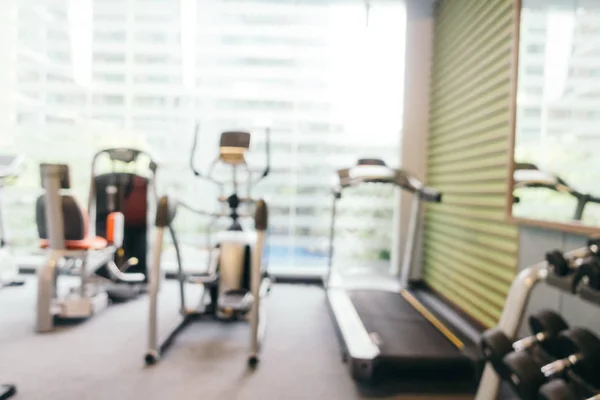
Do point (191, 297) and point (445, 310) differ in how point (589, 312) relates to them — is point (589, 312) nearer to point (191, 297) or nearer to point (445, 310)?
point (445, 310)

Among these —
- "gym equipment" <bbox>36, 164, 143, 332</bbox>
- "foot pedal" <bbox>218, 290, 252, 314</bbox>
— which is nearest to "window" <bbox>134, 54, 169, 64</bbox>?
"gym equipment" <bbox>36, 164, 143, 332</bbox>

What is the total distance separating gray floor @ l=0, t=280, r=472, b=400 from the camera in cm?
201

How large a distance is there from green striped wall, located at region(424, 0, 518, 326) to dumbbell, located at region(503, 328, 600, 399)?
1.30 m

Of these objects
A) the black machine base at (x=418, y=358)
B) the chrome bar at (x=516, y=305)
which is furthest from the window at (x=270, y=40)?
the chrome bar at (x=516, y=305)

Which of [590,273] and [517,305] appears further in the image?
[517,305]

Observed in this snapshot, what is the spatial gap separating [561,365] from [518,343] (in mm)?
158

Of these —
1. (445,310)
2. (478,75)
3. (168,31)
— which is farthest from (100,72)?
(445,310)

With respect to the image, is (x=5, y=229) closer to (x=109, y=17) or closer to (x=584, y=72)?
(x=109, y=17)

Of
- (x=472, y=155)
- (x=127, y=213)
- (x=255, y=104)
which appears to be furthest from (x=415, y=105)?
(x=127, y=213)

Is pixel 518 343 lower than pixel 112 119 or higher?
lower

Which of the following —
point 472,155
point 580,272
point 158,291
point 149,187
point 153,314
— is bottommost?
point 153,314

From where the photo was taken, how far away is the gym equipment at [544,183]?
73.4 inches

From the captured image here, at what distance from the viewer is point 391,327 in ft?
8.54

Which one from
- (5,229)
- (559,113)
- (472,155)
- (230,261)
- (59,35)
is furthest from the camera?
(59,35)
